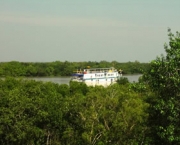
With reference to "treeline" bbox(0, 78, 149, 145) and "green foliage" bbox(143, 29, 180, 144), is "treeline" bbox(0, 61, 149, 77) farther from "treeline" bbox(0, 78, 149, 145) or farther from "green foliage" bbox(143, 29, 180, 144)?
"green foliage" bbox(143, 29, 180, 144)

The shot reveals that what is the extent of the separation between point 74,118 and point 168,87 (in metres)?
7.60

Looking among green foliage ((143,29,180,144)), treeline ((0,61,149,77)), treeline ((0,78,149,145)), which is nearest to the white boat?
treeline ((0,61,149,77))

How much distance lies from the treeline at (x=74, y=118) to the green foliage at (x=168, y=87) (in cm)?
188

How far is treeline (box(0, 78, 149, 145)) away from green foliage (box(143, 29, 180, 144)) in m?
1.88

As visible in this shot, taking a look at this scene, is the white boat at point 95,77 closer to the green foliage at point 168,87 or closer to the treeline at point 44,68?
the treeline at point 44,68

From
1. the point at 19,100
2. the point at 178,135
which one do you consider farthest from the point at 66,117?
the point at 178,135

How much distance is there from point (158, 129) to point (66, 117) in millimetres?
7582

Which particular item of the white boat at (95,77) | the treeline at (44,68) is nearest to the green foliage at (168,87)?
the white boat at (95,77)

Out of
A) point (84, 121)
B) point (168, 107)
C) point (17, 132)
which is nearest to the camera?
point (168, 107)

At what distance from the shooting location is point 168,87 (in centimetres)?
923

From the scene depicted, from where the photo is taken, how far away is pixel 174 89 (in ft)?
30.2

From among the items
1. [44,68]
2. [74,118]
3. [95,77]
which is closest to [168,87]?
[74,118]

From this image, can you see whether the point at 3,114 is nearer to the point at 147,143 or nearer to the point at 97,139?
the point at 97,139

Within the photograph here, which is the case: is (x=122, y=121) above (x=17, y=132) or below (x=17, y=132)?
above
